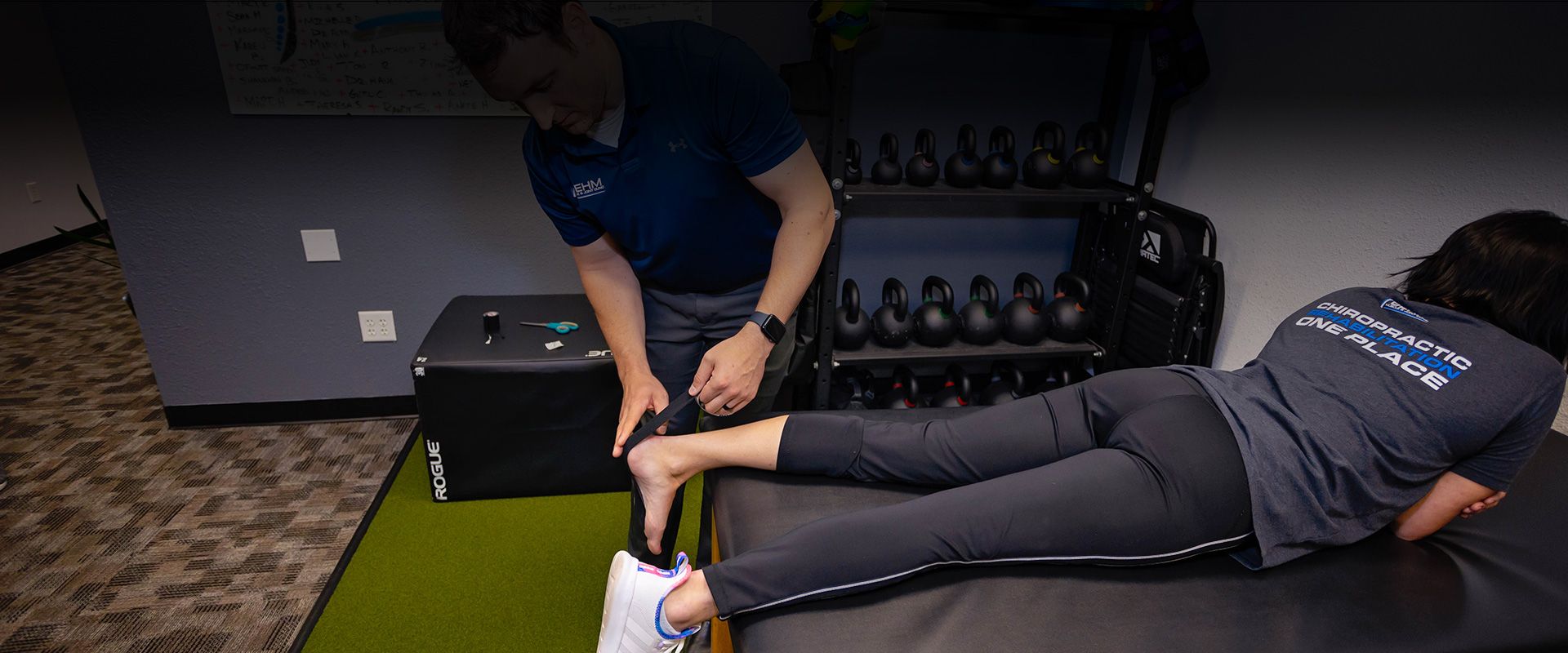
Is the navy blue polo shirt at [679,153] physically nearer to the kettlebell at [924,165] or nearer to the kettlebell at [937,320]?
the kettlebell at [924,165]

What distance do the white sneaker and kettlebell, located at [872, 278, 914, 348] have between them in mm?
1269

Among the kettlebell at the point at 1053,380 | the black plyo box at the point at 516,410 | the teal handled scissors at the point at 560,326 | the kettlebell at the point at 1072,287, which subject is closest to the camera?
the black plyo box at the point at 516,410

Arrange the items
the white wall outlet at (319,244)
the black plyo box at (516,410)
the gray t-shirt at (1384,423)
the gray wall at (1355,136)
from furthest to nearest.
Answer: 1. the white wall outlet at (319,244)
2. the black plyo box at (516,410)
3. the gray wall at (1355,136)
4. the gray t-shirt at (1384,423)

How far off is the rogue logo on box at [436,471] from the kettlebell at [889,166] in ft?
4.79

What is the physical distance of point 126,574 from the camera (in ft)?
5.39

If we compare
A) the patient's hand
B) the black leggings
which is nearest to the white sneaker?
the black leggings

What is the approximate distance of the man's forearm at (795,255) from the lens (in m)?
1.22

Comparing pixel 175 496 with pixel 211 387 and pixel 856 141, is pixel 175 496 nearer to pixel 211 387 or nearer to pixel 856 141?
pixel 211 387

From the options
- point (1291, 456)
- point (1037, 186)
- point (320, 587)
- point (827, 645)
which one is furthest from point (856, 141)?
point (320, 587)

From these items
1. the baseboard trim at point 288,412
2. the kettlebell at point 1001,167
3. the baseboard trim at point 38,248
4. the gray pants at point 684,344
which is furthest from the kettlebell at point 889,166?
the baseboard trim at point 38,248

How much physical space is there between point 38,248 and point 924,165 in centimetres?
501

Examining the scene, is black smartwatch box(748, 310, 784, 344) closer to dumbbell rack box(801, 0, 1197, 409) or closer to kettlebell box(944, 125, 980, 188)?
dumbbell rack box(801, 0, 1197, 409)

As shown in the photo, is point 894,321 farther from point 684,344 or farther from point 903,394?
point 684,344

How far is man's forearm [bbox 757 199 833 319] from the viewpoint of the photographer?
1.22m
